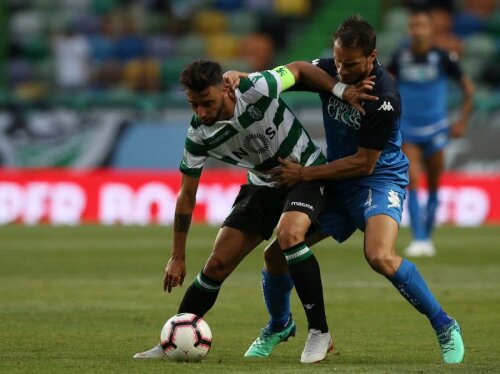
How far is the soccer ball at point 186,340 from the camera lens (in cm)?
674

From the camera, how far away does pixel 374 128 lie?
6.91 meters

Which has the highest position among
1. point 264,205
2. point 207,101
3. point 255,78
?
point 255,78

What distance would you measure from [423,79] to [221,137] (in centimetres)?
771

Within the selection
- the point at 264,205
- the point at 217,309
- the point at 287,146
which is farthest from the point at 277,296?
the point at 217,309

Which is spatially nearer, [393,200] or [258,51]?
[393,200]

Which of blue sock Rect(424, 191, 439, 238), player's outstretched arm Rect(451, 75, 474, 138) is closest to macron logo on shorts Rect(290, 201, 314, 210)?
blue sock Rect(424, 191, 439, 238)

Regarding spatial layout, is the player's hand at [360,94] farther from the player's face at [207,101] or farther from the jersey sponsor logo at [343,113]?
the player's face at [207,101]

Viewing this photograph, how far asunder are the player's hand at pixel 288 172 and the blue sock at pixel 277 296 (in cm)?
62

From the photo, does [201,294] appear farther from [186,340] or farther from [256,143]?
[256,143]

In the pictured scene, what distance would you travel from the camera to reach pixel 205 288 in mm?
7152

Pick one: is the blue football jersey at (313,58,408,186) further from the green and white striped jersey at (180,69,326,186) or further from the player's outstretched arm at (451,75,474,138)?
the player's outstretched arm at (451,75,474,138)

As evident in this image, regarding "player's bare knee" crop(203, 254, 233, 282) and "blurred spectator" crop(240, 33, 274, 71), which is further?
"blurred spectator" crop(240, 33, 274, 71)

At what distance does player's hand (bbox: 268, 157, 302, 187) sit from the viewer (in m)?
7.02

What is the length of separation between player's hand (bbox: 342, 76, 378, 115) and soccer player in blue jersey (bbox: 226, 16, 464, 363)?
37 mm
